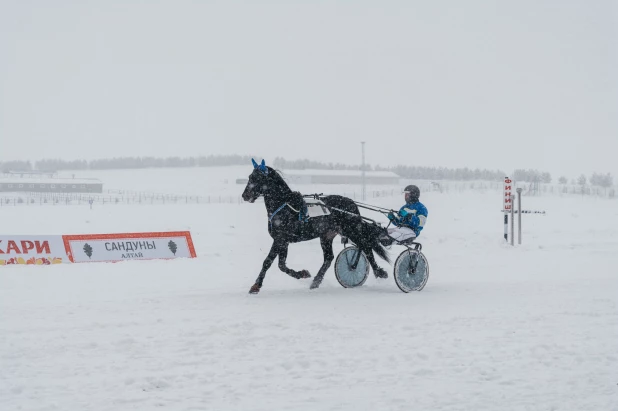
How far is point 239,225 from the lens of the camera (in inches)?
1258

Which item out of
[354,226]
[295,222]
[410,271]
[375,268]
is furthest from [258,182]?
[410,271]

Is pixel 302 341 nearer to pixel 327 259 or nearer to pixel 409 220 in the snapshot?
pixel 327 259

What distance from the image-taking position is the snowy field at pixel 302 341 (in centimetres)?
473

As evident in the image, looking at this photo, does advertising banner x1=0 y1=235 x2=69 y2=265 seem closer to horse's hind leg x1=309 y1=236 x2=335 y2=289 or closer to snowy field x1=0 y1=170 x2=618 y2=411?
snowy field x1=0 y1=170 x2=618 y2=411

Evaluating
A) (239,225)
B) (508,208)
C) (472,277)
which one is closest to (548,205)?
(239,225)

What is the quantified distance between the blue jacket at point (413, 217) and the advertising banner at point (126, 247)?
20.2 ft

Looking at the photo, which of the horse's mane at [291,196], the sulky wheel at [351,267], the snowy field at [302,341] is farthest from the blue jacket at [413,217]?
the horse's mane at [291,196]

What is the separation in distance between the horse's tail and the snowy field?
0.70 meters

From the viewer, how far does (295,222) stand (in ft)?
30.9

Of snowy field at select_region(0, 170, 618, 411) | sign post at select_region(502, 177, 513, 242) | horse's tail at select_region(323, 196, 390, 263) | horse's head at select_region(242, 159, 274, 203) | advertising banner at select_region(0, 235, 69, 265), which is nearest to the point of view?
snowy field at select_region(0, 170, 618, 411)

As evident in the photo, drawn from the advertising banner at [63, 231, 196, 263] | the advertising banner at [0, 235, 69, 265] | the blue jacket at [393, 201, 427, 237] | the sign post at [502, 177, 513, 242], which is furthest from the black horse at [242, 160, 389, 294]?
the sign post at [502, 177, 513, 242]

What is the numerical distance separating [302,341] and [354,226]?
3794 mm

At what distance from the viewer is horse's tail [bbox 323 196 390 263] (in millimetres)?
9789

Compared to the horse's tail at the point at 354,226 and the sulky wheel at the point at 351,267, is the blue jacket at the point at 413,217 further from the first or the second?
the sulky wheel at the point at 351,267
